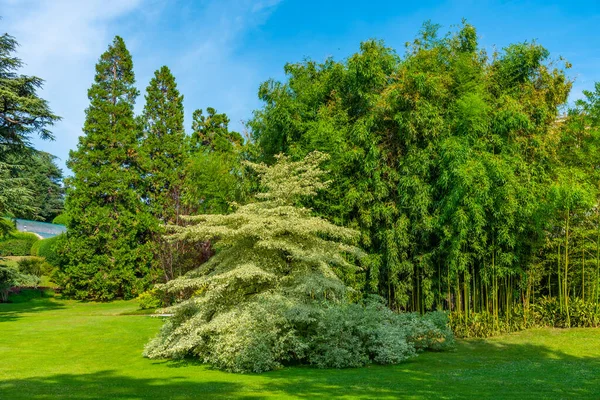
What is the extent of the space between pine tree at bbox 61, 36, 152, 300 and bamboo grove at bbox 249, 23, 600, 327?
11.8 m

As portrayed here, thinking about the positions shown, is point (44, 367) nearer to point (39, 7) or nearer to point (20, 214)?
point (39, 7)

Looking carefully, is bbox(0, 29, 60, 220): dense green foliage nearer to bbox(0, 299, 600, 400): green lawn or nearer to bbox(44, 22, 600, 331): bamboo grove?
bbox(0, 299, 600, 400): green lawn

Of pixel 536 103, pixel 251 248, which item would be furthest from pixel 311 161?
pixel 536 103

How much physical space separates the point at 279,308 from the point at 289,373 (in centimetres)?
120

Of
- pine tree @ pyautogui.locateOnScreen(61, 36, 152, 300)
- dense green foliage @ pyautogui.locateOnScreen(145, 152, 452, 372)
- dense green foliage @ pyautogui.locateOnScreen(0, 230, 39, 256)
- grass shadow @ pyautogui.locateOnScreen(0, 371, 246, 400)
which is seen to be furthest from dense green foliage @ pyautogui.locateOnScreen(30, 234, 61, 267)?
grass shadow @ pyautogui.locateOnScreen(0, 371, 246, 400)

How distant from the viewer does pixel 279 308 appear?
352 inches

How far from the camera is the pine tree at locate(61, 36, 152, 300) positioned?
21.6 m

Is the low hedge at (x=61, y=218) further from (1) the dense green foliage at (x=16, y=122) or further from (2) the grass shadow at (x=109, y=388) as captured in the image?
(2) the grass shadow at (x=109, y=388)

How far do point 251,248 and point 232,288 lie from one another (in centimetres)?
96

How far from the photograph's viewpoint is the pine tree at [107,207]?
21.6m

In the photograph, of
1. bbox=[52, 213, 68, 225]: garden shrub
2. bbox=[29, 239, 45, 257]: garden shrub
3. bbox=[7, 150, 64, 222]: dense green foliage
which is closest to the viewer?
bbox=[52, 213, 68, 225]: garden shrub

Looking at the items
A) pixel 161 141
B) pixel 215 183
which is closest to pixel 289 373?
pixel 215 183

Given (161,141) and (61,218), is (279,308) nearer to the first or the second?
(161,141)

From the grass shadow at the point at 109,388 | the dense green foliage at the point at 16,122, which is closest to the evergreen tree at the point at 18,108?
the dense green foliage at the point at 16,122
